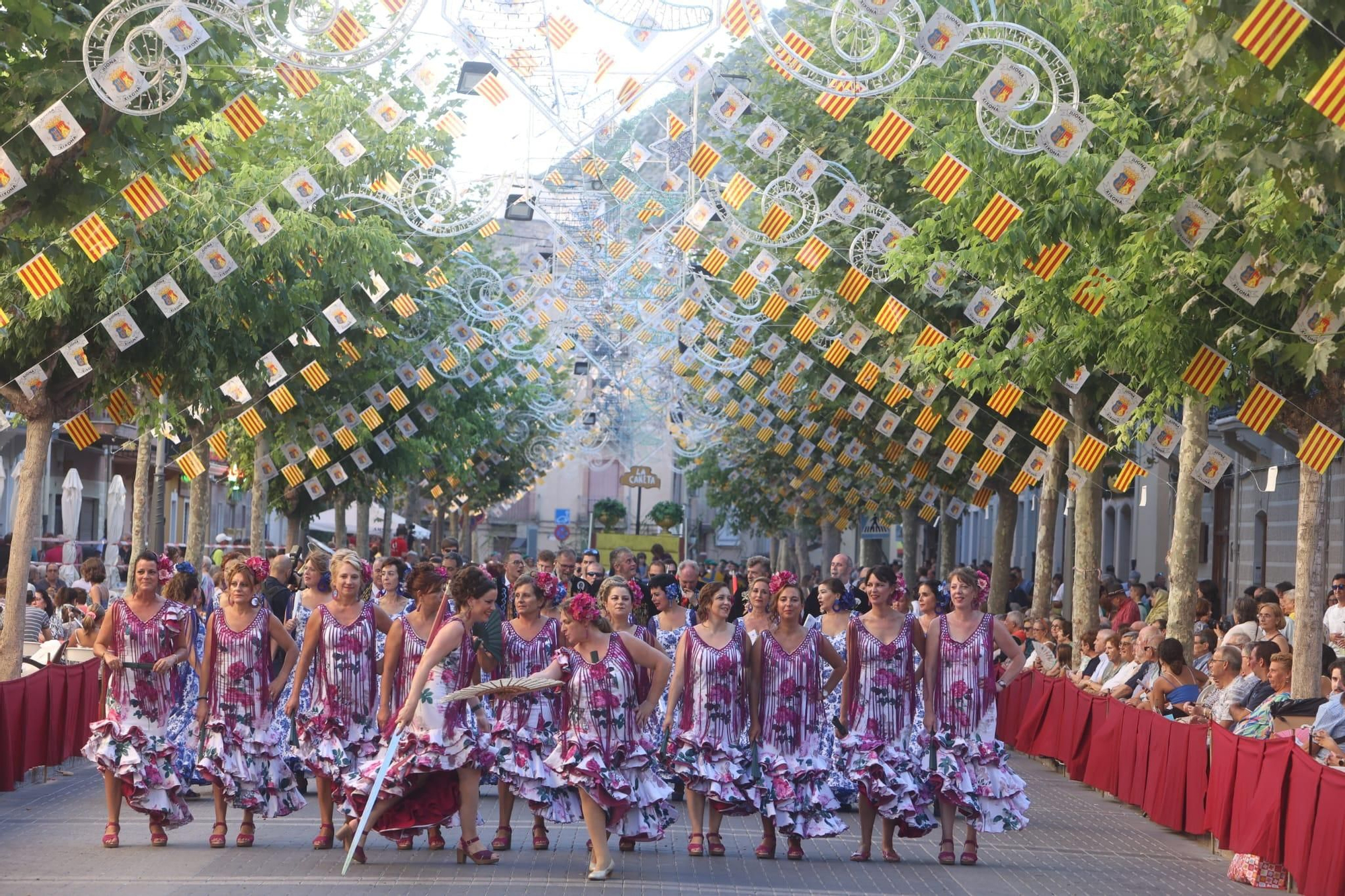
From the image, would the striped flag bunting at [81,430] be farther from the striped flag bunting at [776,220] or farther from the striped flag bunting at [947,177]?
the striped flag bunting at [947,177]

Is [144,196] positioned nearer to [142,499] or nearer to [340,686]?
[340,686]

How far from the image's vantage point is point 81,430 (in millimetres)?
23172

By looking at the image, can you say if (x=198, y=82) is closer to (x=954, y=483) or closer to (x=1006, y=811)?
(x=1006, y=811)

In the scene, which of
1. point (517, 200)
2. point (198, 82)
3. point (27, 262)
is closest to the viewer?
point (198, 82)

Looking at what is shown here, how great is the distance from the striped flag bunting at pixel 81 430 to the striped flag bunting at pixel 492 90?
7.21m

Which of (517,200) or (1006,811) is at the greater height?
(517,200)

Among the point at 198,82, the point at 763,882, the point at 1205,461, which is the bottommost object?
the point at 763,882

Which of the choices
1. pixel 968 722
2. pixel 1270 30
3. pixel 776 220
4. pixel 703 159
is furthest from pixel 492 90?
pixel 1270 30

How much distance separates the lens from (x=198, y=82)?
15.6m

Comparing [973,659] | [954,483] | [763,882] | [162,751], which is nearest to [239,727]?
[162,751]

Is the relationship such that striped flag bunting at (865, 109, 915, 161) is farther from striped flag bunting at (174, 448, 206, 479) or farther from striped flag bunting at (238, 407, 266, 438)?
striped flag bunting at (174, 448, 206, 479)

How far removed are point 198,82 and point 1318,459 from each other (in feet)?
30.8

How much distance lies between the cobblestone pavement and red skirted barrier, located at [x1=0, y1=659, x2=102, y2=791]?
49 centimetres

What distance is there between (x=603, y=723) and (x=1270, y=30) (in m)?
5.08
